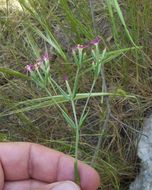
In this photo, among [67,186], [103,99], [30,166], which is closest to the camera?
[67,186]

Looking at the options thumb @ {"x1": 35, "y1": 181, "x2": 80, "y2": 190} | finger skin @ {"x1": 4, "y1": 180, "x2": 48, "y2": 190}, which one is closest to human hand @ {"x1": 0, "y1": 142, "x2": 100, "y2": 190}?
finger skin @ {"x1": 4, "y1": 180, "x2": 48, "y2": 190}

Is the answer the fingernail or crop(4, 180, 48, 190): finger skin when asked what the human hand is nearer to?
crop(4, 180, 48, 190): finger skin

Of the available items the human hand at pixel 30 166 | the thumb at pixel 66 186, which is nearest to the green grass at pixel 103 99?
the human hand at pixel 30 166

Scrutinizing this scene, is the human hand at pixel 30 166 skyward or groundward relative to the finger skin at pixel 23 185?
skyward

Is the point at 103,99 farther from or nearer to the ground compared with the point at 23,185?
farther from the ground

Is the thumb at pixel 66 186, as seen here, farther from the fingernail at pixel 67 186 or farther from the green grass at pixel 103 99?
the green grass at pixel 103 99

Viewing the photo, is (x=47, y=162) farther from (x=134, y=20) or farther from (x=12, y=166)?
(x=134, y=20)

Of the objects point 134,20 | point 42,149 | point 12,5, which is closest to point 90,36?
point 134,20

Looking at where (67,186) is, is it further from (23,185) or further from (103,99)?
(103,99)

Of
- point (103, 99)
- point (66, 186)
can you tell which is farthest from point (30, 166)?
point (103, 99)

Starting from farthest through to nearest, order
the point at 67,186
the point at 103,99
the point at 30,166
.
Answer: the point at 103,99 < the point at 30,166 < the point at 67,186
